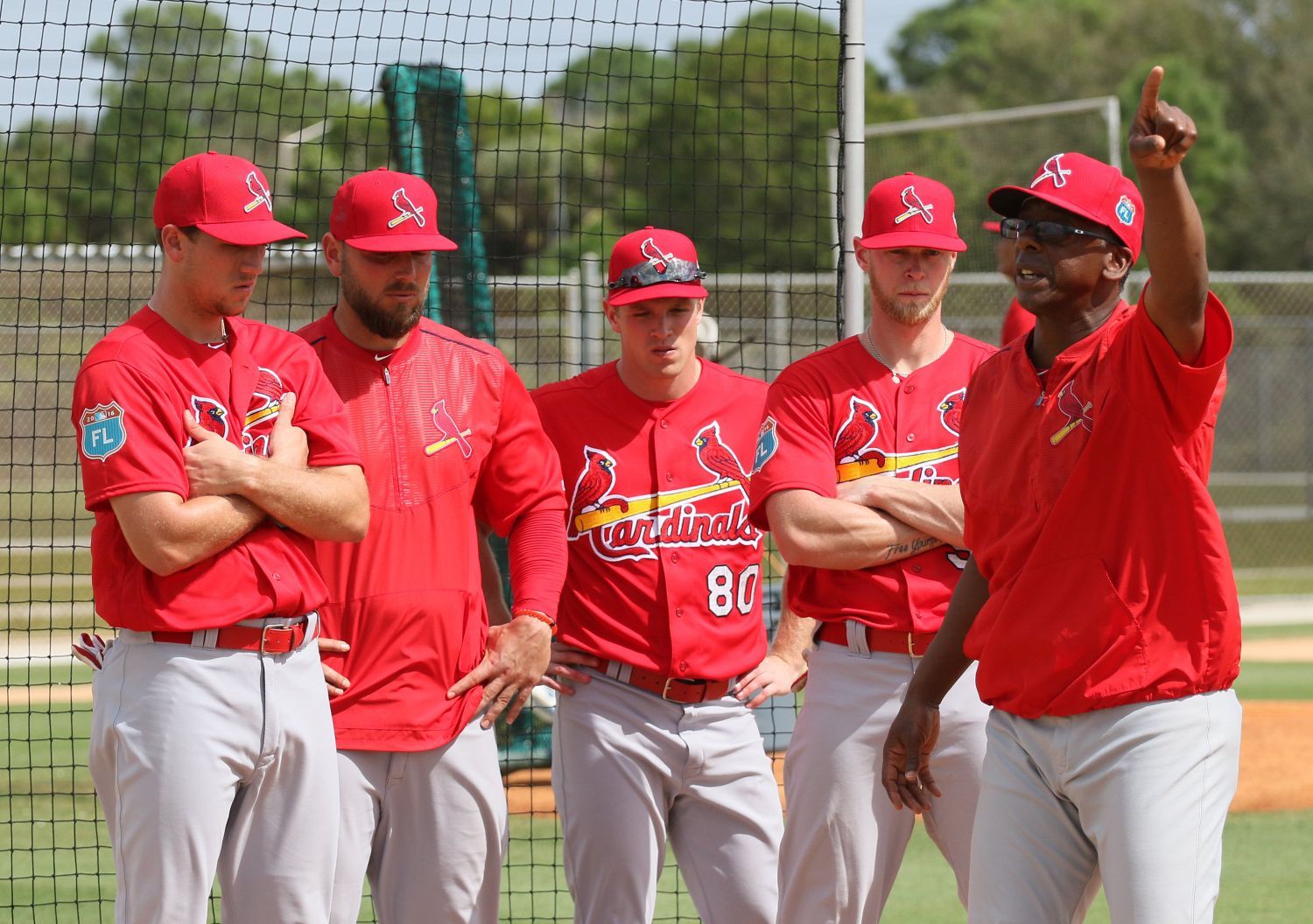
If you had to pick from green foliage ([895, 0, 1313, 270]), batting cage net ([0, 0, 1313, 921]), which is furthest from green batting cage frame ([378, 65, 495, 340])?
green foliage ([895, 0, 1313, 270])

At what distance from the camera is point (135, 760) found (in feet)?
11.1

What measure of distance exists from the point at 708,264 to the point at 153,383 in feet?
84.5

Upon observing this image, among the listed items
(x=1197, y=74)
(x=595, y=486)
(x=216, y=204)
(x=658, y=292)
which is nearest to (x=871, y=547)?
(x=595, y=486)

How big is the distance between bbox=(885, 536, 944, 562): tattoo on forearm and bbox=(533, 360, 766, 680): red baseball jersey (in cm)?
46

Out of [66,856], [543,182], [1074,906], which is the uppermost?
[543,182]

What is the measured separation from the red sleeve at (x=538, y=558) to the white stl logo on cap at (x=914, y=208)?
1237 mm

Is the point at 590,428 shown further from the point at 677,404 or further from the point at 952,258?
the point at 952,258

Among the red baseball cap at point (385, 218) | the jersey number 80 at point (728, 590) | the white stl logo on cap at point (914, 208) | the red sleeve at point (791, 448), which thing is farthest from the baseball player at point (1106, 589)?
the red baseball cap at point (385, 218)

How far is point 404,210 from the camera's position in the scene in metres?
4.03

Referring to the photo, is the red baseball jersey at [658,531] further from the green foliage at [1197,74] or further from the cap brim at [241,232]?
the green foliage at [1197,74]

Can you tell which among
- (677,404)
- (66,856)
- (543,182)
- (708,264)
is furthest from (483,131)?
(677,404)

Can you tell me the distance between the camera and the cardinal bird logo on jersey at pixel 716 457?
14.4ft

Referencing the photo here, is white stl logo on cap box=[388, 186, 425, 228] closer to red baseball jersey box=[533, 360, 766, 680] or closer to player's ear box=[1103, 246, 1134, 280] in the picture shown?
red baseball jersey box=[533, 360, 766, 680]

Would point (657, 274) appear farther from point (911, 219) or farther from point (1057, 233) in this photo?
point (1057, 233)
